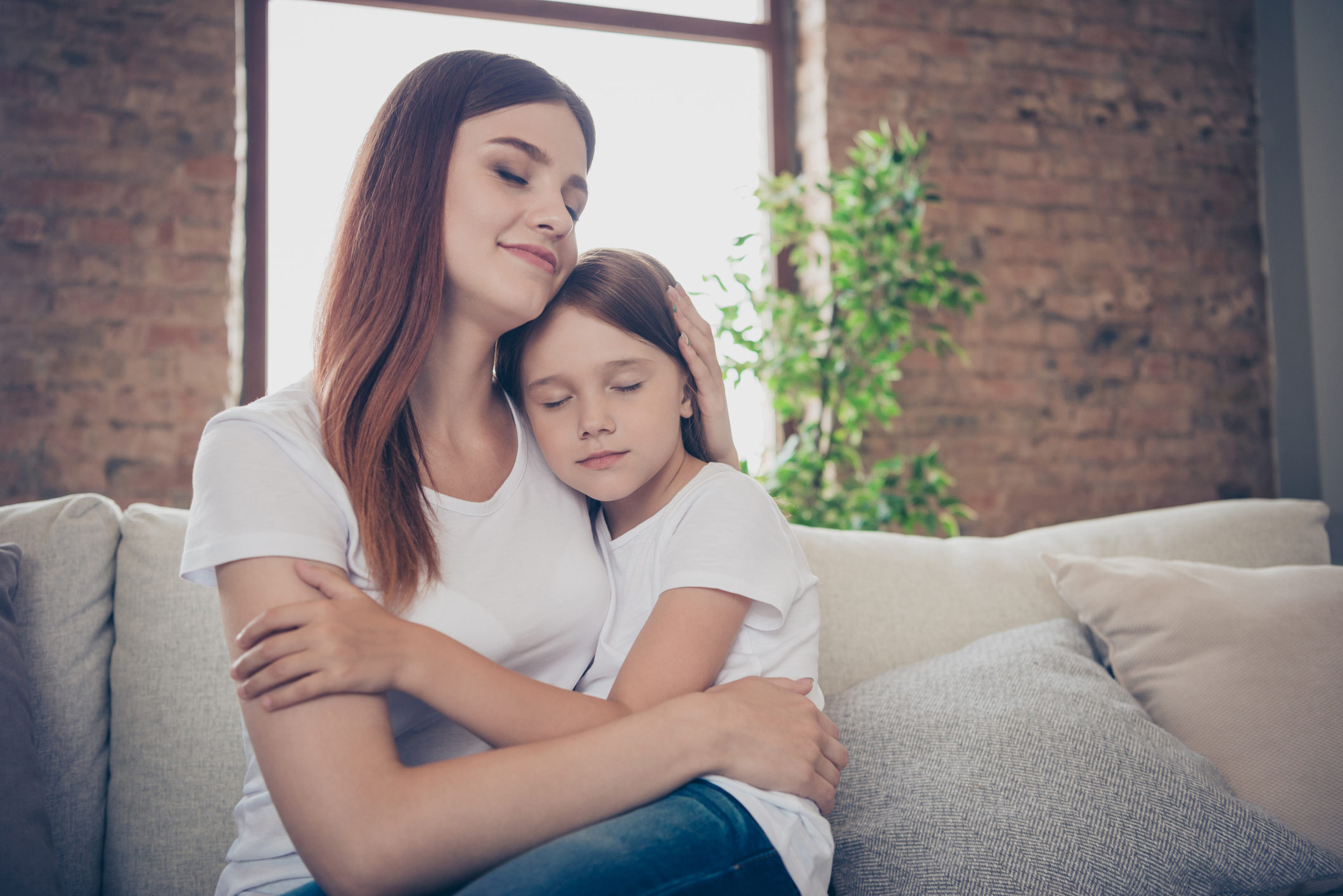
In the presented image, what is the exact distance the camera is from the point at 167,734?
1.15 m

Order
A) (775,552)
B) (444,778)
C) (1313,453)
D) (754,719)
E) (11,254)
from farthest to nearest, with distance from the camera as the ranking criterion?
(11,254) < (1313,453) < (775,552) < (754,719) < (444,778)

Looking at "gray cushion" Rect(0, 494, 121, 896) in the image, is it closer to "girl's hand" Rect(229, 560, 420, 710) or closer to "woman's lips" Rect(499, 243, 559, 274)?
"girl's hand" Rect(229, 560, 420, 710)

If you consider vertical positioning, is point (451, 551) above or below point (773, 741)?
above

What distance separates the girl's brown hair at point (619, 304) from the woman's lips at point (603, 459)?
0.16 meters

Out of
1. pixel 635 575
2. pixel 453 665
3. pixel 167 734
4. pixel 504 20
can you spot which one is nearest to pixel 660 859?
pixel 453 665

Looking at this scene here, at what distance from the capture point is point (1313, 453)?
138 centimetres

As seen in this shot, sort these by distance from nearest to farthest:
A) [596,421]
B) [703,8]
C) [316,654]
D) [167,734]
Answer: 1. [316,654]
2. [596,421]
3. [167,734]
4. [703,8]

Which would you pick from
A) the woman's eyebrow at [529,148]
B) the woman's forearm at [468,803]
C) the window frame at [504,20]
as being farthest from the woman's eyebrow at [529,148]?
the window frame at [504,20]

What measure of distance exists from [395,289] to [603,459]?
1.05 ft

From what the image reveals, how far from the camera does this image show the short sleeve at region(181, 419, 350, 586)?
2.49ft

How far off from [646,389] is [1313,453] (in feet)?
3.73

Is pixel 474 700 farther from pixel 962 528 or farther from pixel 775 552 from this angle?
pixel 962 528

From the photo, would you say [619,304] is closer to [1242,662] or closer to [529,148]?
[529,148]

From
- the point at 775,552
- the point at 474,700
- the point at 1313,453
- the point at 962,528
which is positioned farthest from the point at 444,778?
the point at 962,528
